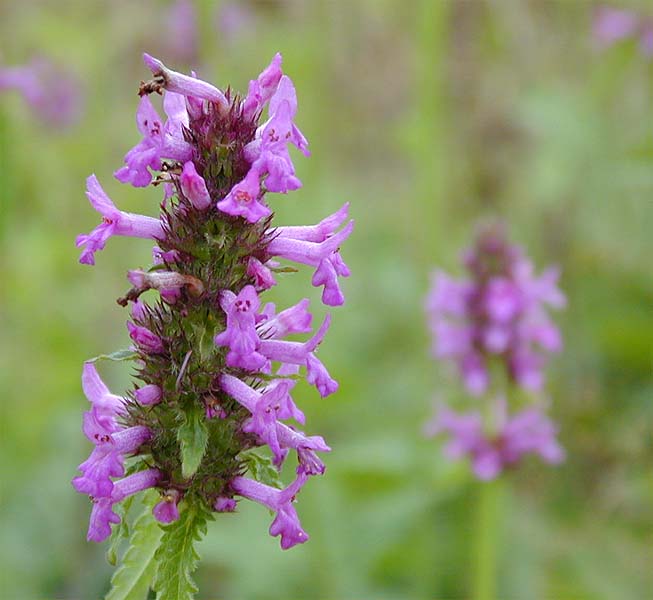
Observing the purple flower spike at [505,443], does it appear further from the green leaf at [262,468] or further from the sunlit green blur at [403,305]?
the green leaf at [262,468]

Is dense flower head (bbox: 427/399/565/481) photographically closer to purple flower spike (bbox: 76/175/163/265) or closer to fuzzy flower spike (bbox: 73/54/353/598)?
fuzzy flower spike (bbox: 73/54/353/598)

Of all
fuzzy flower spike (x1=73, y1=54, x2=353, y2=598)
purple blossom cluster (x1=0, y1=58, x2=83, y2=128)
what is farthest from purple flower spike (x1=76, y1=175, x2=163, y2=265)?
purple blossom cluster (x1=0, y1=58, x2=83, y2=128)

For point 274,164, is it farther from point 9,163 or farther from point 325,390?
point 9,163

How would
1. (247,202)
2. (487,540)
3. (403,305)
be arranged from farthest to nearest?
(403,305), (487,540), (247,202)

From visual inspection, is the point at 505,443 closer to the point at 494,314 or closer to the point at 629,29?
the point at 494,314

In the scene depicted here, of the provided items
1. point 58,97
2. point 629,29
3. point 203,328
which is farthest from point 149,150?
point 58,97
